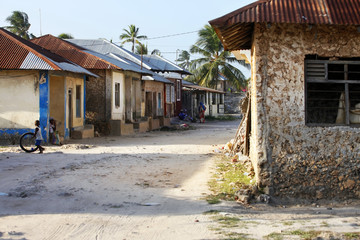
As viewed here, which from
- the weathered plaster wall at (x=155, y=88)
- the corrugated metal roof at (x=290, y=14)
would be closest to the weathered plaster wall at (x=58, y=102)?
the weathered plaster wall at (x=155, y=88)

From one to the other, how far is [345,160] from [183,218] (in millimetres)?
3403

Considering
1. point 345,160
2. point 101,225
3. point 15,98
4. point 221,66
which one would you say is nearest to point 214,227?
point 101,225

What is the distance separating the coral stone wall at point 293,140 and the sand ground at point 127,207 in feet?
1.49

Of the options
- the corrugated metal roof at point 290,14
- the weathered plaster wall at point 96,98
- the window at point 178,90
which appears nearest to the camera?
the corrugated metal roof at point 290,14

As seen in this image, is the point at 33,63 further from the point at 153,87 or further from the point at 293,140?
the point at 153,87

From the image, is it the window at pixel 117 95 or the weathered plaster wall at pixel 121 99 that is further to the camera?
the window at pixel 117 95

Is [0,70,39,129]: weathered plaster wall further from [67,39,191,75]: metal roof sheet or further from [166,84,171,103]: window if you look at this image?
[166,84,171,103]: window

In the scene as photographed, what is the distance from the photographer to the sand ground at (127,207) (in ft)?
20.0

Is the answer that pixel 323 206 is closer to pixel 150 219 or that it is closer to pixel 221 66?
pixel 150 219

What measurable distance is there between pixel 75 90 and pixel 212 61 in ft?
94.1

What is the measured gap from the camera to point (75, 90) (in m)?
20.3

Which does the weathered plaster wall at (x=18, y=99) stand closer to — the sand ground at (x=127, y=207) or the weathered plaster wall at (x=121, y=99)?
the sand ground at (x=127, y=207)

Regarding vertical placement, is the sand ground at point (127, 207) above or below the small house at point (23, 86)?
below

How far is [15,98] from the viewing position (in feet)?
56.6
